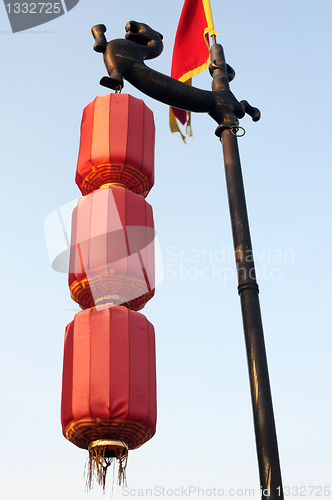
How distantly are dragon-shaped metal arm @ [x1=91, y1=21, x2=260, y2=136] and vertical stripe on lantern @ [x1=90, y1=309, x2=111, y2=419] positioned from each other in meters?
2.02

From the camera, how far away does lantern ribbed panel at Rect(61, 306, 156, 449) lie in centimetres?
443

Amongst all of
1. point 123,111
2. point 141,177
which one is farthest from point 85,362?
point 123,111

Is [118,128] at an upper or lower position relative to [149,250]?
upper

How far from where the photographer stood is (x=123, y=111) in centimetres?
616

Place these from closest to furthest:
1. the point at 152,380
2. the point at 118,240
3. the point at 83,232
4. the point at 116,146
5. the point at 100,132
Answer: the point at 152,380
the point at 118,240
the point at 83,232
the point at 116,146
the point at 100,132

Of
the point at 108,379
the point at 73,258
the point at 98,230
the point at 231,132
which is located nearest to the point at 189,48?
the point at 231,132

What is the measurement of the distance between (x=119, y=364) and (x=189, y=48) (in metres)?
3.87

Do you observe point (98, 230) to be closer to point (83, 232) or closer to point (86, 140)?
point (83, 232)

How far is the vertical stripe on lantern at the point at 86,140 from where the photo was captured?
5840 mm

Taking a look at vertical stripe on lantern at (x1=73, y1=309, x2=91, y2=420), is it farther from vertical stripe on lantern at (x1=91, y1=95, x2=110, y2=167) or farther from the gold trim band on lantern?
vertical stripe on lantern at (x1=91, y1=95, x2=110, y2=167)

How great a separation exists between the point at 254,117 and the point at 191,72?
5.85ft

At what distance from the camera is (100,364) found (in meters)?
4.61

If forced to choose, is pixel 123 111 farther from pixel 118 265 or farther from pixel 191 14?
pixel 118 265

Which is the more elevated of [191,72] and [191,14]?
[191,14]
